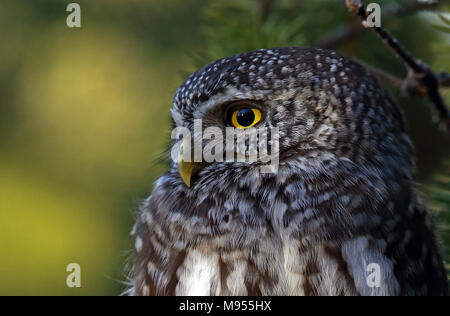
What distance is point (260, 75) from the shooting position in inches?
66.7

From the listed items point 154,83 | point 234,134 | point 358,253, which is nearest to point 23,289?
point 154,83

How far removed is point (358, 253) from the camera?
151cm

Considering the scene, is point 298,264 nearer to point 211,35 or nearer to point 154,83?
point 211,35

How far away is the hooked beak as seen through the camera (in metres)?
1.72

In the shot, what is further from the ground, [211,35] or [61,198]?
[211,35]

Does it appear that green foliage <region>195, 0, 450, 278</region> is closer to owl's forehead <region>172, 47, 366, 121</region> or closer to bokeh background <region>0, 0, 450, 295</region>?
bokeh background <region>0, 0, 450, 295</region>

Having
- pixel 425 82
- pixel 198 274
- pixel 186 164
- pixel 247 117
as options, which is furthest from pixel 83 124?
pixel 425 82

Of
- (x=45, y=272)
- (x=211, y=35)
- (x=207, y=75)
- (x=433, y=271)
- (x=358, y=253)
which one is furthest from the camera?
(x=45, y=272)

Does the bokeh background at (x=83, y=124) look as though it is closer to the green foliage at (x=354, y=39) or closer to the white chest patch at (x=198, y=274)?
the green foliage at (x=354, y=39)

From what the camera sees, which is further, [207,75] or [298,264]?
[207,75]

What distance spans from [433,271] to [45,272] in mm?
1817

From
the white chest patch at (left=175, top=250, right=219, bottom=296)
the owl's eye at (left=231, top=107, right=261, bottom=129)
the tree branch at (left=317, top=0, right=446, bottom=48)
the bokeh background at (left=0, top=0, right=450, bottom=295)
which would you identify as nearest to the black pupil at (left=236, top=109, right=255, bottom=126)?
the owl's eye at (left=231, top=107, right=261, bottom=129)

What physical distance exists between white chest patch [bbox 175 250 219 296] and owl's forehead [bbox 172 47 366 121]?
0.49 m

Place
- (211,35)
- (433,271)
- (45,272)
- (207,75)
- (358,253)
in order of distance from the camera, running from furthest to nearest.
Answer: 1. (45,272)
2. (211,35)
3. (207,75)
4. (433,271)
5. (358,253)
